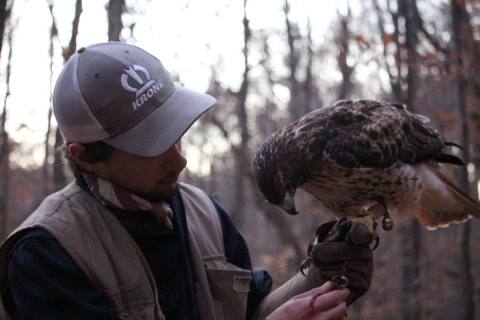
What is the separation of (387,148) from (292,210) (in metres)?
0.85

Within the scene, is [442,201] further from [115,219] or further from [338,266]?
[115,219]

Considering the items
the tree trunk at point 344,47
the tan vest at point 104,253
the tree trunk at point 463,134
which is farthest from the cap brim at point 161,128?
the tree trunk at point 344,47

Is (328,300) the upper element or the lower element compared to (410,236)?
upper

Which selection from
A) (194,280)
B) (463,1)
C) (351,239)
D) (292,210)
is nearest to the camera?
(194,280)

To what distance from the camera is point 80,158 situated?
2.14 m

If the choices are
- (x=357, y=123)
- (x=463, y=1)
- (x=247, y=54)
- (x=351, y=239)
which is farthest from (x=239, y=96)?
(x=351, y=239)

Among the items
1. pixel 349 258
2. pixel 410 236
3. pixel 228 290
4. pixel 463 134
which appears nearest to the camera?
pixel 228 290

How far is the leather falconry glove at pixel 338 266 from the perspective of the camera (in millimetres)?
2672

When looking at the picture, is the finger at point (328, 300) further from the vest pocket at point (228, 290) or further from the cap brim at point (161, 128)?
the cap brim at point (161, 128)

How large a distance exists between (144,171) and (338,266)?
103 cm

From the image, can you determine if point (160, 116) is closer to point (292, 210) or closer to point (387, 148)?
point (292, 210)

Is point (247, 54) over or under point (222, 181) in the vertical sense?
over

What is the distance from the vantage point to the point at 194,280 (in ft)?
7.86

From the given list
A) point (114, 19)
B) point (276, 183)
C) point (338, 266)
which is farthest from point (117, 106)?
point (114, 19)
